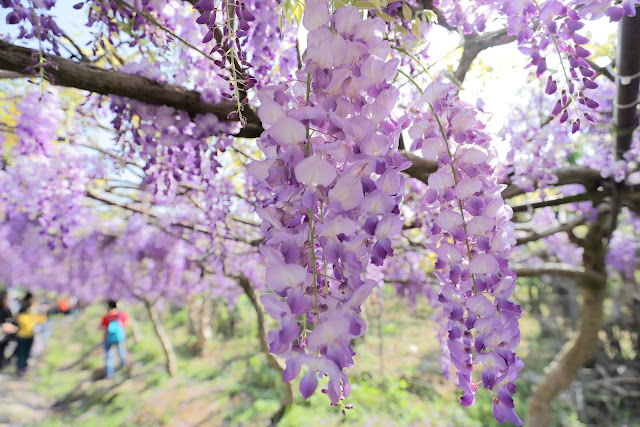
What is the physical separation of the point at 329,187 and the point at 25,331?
10.5 metres

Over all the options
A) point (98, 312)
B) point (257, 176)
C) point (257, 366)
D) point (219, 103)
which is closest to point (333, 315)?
point (257, 176)

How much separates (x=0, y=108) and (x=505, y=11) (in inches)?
127

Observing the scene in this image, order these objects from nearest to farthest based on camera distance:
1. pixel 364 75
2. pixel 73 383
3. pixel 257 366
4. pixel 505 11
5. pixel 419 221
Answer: pixel 364 75
pixel 505 11
pixel 419 221
pixel 257 366
pixel 73 383

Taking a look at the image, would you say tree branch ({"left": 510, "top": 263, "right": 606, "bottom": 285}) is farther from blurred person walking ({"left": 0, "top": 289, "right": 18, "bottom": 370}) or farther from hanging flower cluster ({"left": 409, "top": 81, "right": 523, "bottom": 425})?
blurred person walking ({"left": 0, "top": 289, "right": 18, "bottom": 370})

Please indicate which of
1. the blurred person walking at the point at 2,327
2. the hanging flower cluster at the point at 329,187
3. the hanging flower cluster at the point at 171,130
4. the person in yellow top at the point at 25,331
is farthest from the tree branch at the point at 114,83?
the blurred person walking at the point at 2,327

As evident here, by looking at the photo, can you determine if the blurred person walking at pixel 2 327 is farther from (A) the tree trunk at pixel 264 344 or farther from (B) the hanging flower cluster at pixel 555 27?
(B) the hanging flower cluster at pixel 555 27

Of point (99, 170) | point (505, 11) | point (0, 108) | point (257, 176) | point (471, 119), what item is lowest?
point (257, 176)

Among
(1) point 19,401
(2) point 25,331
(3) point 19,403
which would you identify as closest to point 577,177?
(3) point 19,403

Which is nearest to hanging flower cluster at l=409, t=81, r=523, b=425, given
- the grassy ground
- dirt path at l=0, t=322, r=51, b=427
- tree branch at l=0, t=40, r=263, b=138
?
tree branch at l=0, t=40, r=263, b=138

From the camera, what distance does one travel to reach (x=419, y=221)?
8.80 feet

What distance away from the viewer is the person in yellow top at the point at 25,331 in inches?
335

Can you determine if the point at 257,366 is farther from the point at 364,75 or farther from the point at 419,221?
the point at 364,75

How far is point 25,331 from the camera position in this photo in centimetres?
852

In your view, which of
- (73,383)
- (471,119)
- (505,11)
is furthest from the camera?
(73,383)
